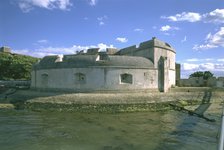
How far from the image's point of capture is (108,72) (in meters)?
21.0

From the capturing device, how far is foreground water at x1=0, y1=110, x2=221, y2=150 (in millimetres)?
10672

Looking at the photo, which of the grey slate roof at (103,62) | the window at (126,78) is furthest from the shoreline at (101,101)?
the grey slate roof at (103,62)

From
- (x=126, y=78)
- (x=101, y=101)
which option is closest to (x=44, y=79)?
(x=101, y=101)

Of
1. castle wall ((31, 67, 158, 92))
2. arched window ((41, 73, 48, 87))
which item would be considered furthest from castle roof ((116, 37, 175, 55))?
arched window ((41, 73, 48, 87))

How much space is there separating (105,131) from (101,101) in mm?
6783

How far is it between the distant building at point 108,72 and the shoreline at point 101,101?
867mm

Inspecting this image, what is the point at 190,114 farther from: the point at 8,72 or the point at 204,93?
the point at 8,72

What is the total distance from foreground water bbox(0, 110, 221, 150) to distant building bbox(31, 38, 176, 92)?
3998mm

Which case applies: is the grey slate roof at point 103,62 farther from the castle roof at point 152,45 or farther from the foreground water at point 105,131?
the foreground water at point 105,131

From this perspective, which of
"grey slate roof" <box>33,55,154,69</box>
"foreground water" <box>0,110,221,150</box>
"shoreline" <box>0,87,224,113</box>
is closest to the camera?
"foreground water" <box>0,110,221,150</box>

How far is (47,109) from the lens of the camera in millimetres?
19078

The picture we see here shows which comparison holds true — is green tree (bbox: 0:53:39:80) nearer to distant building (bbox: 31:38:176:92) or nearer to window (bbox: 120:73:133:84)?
distant building (bbox: 31:38:176:92)

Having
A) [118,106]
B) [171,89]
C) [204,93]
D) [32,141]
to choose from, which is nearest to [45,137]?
[32,141]

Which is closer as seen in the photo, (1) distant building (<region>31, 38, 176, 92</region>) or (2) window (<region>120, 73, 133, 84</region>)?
(1) distant building (<region>31, 38, 176, 92</region>)
